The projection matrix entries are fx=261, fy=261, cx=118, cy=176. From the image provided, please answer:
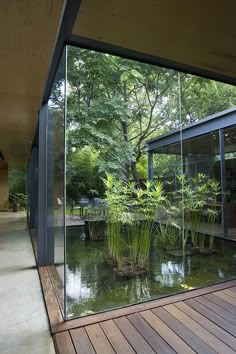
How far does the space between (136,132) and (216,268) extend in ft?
6.92

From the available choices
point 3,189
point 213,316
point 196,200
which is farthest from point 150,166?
point 3,189

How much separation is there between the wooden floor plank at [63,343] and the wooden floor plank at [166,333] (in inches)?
25.6

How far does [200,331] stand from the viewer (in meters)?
1.99

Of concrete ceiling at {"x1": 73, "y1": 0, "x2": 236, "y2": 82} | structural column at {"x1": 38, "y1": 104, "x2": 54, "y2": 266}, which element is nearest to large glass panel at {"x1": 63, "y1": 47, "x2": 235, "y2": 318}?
concrete ceiling at {"x1": 73, "y1": 0, "x2": 236, "y2": 82}

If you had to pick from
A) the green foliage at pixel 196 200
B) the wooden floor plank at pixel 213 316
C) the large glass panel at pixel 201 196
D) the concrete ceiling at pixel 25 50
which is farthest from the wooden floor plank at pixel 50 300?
the concrete ceiling at pixel 25 50

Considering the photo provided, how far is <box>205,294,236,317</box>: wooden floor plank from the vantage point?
91.1 inches

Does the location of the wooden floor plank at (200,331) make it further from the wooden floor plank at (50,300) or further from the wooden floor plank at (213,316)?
the wooden floor plank at (50,300)

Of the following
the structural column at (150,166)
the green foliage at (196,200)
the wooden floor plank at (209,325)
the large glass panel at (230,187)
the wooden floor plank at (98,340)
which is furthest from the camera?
the large glass panel at (230,187)

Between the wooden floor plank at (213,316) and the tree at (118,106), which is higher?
the tree at (118,106)

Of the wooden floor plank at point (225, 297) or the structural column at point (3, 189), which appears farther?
the structural column at point (3, 189)

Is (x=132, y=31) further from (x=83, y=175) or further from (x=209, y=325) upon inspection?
(x=209, y=325)

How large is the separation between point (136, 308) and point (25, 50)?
2348 mm

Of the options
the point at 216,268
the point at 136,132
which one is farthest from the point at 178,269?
the point at 136,132

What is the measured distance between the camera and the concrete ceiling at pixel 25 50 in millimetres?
1466
